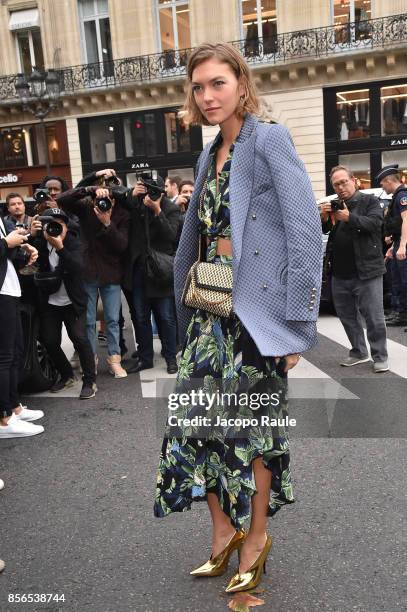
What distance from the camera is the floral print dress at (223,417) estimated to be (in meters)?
2.36

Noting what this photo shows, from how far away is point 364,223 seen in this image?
5.61 m

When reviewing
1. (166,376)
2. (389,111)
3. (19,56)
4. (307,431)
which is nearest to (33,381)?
(166,376)

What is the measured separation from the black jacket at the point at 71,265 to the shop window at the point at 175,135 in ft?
61.6

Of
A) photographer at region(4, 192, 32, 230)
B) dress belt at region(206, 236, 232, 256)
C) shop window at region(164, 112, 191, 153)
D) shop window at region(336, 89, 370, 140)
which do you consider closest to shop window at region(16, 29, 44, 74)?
shop window at region(164, 112, 191, 153)

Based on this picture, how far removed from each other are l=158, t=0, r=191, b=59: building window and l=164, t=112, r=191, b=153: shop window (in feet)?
6.44

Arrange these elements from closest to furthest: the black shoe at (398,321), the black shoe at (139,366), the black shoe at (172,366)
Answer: the black shoe at (172,366)
the black shoe at (139,366)
the black shoe at (398,321)

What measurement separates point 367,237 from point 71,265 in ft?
9.10

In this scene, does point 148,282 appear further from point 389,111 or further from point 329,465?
point 389,111

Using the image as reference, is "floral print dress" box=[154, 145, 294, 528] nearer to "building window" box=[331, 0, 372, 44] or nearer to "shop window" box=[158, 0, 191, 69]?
"building window" box=[331, 0, 372, 44]

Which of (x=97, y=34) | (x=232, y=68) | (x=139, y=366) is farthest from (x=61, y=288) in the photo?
(x=97, y=34)

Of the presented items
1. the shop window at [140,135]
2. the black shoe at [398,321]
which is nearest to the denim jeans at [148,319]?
the black shoe at [398,321]

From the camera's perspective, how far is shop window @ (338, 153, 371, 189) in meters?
21.3

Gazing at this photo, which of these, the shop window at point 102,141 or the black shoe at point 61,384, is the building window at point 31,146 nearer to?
the shop window at point 102,141

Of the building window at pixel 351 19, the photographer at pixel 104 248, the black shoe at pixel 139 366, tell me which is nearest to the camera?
the photographer at pixel 104 248
